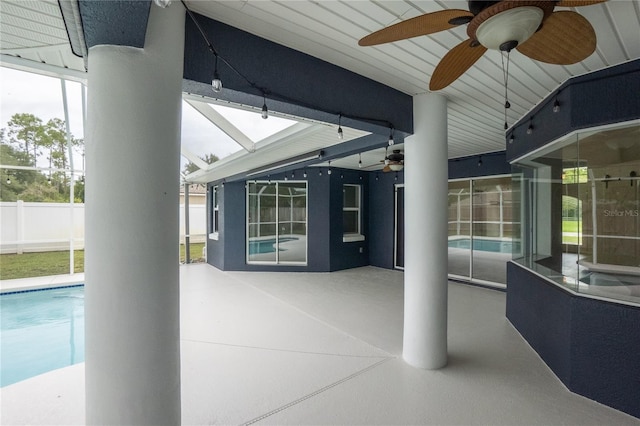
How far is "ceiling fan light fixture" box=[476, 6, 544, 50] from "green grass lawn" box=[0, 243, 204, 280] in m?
10.1

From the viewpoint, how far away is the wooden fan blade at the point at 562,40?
1120 millimetres

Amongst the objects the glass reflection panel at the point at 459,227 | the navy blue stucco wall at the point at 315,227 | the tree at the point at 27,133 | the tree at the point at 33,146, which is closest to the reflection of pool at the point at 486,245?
the glass reflection panel at the point at 459,227

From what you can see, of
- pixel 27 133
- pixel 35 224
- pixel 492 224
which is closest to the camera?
pixel 27 133

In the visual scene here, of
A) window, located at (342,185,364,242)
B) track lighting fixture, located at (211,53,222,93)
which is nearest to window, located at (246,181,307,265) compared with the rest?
window, located at (342,185,364,242)

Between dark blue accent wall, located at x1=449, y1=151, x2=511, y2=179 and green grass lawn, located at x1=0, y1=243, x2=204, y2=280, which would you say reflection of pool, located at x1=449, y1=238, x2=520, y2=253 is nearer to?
dark blue accent wall, located at x1=449, y1=151, x2=511, y2=179

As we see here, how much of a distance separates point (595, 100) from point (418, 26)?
224 cm

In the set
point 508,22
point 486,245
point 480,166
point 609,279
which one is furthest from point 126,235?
point 486,245

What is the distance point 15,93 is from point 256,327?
7.38m

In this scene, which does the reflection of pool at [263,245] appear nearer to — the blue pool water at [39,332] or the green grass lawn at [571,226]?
the blue pool water at [39,332]

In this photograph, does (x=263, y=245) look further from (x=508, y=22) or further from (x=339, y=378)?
(x=508, y=22)

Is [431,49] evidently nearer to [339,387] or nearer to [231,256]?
[339,387]

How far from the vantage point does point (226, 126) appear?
479 centimetres

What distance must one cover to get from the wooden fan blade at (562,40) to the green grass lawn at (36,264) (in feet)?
33.5

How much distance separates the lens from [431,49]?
206 cm
